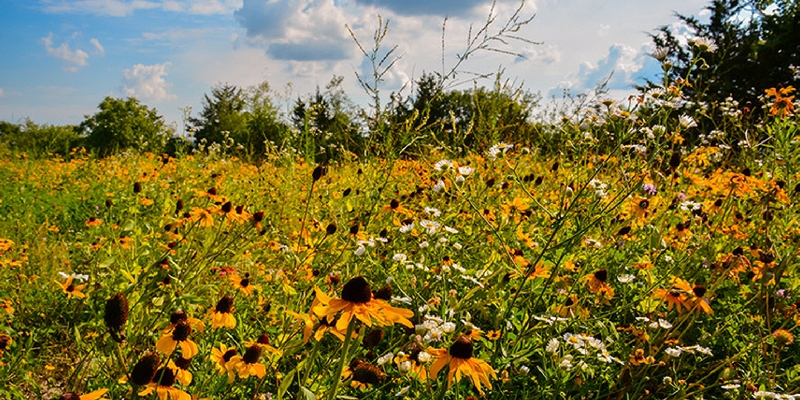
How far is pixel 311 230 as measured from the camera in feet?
8.41

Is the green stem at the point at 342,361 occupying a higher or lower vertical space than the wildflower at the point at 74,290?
higher

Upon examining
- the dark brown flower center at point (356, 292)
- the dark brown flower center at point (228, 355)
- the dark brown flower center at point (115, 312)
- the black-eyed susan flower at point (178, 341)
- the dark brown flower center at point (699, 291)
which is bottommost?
the dark brown flower center at point (228, 355)

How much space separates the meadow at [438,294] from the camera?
1.27 meters

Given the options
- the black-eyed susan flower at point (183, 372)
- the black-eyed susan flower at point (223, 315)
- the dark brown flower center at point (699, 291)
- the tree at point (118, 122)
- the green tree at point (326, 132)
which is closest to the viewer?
the black-eyed susan flower at point (183, 372)

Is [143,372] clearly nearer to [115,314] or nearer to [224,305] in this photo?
[115,314]

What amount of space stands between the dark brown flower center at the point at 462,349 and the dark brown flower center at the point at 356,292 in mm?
222

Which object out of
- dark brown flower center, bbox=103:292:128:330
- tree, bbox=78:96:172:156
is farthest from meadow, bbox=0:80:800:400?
tree, bbox=78:96:172:156

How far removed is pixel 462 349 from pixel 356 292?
0.26 m

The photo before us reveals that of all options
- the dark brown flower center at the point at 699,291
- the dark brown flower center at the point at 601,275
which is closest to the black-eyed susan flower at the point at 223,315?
the dark brown flower center at the point at 601,275

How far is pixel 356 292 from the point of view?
84 centimetres

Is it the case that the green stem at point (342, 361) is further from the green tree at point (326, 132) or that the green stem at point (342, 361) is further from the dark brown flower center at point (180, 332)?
the green tree at point (326, 132)

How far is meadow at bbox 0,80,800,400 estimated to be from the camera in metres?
1.27

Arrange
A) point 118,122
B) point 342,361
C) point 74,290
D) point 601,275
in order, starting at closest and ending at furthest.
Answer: point 342,361, point 74,290, point 601,275, point 118,122

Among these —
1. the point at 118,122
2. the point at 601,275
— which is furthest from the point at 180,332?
the point at 118,122
